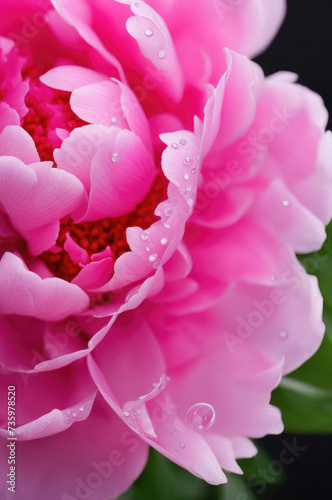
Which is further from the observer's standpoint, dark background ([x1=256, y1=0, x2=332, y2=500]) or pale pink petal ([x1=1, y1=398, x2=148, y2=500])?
dark background ([x1=256, y1=0, x2=332, y2=500])

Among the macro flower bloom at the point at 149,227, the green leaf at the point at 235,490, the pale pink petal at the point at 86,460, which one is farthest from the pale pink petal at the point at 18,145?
the green leaf at the point at 235,490

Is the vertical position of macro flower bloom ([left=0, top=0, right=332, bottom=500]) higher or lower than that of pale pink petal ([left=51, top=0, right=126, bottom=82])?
lower

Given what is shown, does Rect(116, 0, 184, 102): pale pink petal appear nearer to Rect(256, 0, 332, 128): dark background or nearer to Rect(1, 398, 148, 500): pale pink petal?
Rect(1, 398, 148, 500): pale pink petal

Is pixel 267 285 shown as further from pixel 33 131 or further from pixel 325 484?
pixel 325 484

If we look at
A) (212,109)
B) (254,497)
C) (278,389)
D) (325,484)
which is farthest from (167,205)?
(325,484)

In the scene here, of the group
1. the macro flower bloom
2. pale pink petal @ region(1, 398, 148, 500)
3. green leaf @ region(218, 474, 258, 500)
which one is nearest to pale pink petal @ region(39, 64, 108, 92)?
the macro flower bloom

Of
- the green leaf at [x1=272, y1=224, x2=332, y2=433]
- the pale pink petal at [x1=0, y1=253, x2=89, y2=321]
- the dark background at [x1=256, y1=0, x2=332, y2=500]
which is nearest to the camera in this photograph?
the pale pink petal at [x1=0, y1=253, x2=89, y2=321]

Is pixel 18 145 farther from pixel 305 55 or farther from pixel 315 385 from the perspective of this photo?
pixel 305 55

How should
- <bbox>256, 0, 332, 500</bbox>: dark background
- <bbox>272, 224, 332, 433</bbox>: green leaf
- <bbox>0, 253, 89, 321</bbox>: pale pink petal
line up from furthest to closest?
<bbox>256, 0, 332, 500</bbox>: dark background → <bbox>272, 224, 332, 433</bbox>: green leaf → <bbox>0, 253, 89, 321</bbox>: pale pink petal

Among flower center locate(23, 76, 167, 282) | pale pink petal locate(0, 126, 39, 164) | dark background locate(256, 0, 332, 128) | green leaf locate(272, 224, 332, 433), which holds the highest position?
pale pink petal locate(0, 126, 39, 164)

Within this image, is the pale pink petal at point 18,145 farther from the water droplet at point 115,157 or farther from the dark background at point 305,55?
the dark background at point 305,55
